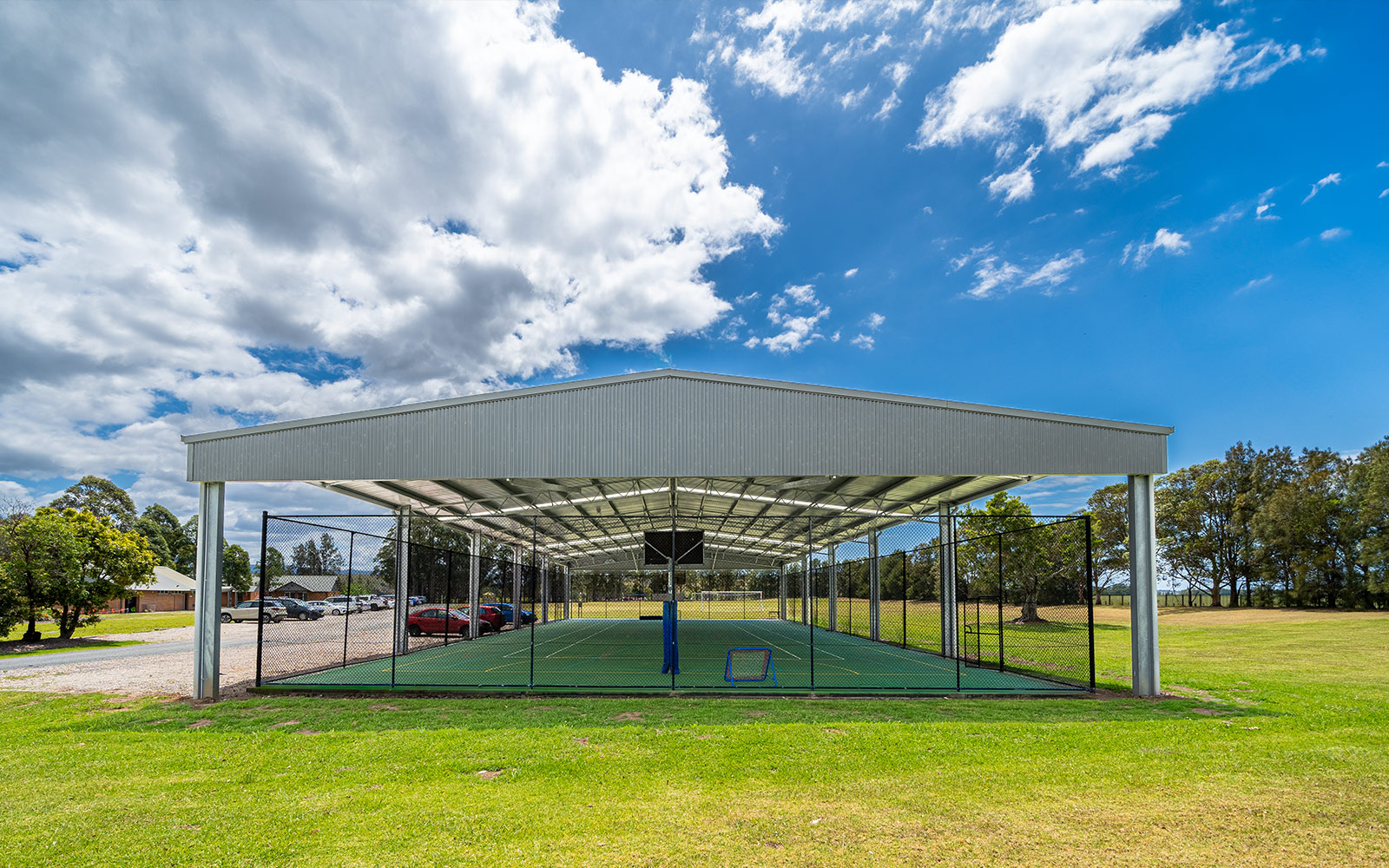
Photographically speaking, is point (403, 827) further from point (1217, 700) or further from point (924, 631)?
point (924, 631)

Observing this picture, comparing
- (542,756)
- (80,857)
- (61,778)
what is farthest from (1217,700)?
(61,778)

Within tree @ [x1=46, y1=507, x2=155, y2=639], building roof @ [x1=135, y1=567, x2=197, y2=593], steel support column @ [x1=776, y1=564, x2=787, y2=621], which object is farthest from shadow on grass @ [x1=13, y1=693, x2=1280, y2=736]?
building roof @ [x1=135, y1=567, x2=197, y2=593]

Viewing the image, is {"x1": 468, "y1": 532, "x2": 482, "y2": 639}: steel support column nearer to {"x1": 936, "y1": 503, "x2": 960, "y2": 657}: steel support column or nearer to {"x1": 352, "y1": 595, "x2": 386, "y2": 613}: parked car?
{"x1": 352, "y1": 595, "x2": 386, "y2": 613}: parked car

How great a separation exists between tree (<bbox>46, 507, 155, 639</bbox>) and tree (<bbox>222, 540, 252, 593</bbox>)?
57.9 metres

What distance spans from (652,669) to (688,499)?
31.1 ft

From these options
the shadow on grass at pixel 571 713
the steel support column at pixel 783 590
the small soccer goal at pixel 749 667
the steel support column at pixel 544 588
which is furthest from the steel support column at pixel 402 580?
the steel support column at pixel 783 590

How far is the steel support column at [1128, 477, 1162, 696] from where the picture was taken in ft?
44.9

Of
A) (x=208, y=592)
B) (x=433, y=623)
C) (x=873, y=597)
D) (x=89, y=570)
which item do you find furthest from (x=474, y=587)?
(x=89, y=570)

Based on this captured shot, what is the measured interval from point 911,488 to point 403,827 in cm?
1646

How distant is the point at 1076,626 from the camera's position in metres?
15.9

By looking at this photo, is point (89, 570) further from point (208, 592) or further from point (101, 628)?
point (208, 592)

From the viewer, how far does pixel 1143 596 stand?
1389 centimetres

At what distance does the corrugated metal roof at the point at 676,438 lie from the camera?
14.3 m

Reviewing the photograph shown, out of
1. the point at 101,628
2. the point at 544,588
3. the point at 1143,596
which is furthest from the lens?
the point at 101,628
